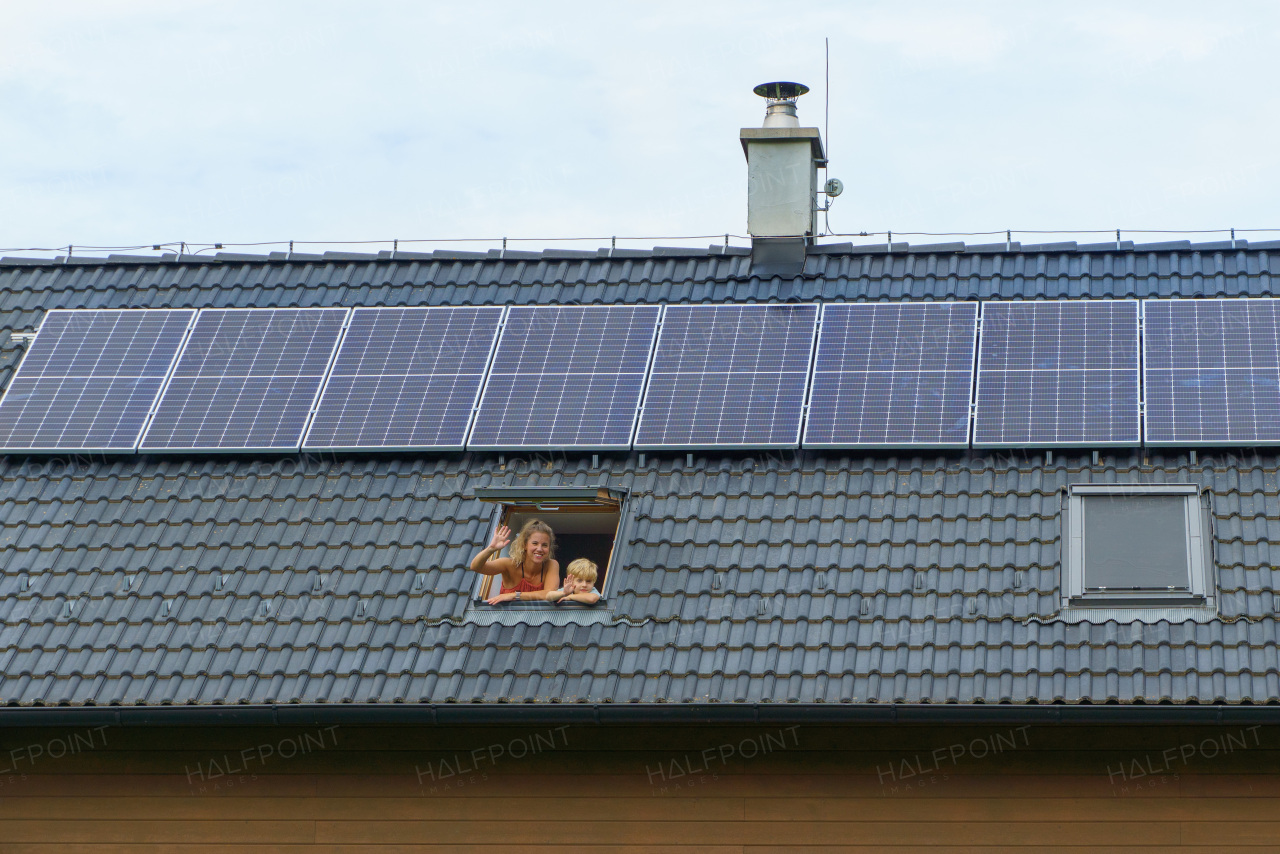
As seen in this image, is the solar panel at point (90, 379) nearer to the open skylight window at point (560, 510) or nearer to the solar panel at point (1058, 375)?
the open skylight window at point (560, 510)

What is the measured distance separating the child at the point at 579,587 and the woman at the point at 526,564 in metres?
0.16

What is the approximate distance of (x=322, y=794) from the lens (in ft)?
39.5

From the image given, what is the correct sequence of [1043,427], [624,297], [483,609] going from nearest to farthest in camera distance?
[483,609], [1043,427], [624,297]

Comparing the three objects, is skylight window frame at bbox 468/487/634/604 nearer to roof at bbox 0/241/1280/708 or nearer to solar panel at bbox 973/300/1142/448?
roof at bbox 0/241/1280/708

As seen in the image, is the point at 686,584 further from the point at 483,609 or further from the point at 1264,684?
the point at 1264,684

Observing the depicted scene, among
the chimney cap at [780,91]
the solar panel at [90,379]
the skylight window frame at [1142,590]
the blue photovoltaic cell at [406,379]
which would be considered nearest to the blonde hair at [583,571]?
the blue photovoltaic cell at [406,379]

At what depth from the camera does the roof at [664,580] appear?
11.6 meters

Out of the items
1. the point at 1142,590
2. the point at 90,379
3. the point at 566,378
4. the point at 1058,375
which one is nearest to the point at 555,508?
the point at 566,378

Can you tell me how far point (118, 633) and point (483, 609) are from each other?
8.83ft

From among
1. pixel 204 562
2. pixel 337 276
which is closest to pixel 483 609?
pixel 204 562

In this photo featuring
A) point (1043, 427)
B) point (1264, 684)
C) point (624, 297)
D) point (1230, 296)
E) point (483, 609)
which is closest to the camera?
point (1264, 684)

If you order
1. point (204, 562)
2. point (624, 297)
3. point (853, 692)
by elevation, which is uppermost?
point (624, 297)

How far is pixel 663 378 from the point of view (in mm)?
14461

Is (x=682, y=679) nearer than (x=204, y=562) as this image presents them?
Yes
